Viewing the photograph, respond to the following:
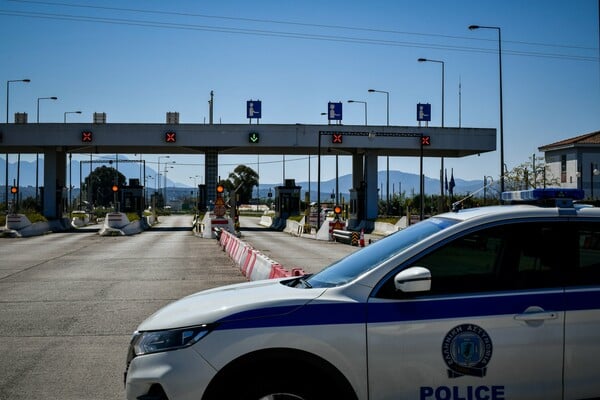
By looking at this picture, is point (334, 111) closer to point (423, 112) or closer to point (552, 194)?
point (423, 112)

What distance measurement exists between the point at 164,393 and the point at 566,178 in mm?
58842

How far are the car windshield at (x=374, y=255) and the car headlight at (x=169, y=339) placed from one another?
945 mm

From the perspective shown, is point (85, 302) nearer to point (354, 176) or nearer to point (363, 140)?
point (363, 140)

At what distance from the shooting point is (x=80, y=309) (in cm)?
1122

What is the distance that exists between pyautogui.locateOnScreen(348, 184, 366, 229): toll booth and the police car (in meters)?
44.1

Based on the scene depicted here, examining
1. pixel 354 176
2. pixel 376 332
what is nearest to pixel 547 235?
pixel 376 332

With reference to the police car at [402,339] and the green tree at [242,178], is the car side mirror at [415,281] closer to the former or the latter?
the police car at [402,339]

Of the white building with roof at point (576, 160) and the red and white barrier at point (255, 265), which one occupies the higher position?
the white building with roof at point (576, 160)

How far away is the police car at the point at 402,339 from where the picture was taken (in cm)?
392

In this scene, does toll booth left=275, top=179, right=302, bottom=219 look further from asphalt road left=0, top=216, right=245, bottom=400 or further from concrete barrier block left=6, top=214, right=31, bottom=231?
asphalt road left=0, top=216, right=245, bottom=400

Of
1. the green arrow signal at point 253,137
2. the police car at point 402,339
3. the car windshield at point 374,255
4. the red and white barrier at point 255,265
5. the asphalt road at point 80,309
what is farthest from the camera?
the green arrow signal at point 253,137

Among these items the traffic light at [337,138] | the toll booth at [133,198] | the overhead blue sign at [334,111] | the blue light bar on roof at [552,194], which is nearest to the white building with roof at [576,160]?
the overhead blue sign at [334,111]

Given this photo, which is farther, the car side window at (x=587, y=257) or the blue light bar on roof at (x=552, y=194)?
the blue light bar on roof at (x=552, y=194)

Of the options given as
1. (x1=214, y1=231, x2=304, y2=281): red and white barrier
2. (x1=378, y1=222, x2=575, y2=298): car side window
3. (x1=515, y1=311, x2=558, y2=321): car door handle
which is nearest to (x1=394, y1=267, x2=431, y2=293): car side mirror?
(x1=378, y1=222, x2=575, y2=298): car side window
